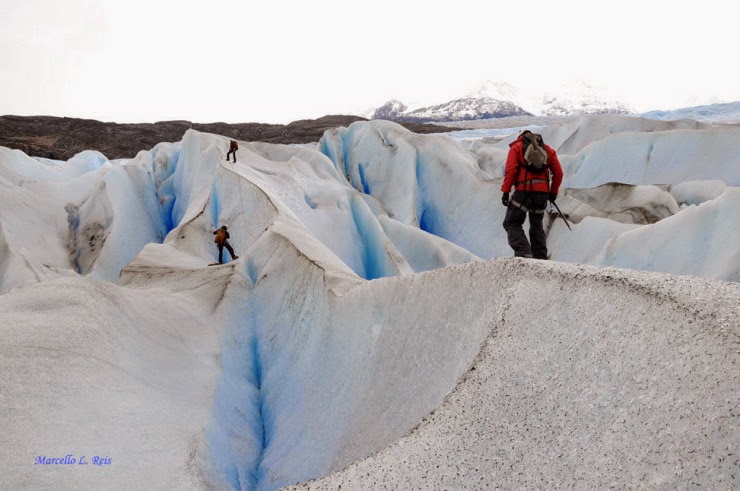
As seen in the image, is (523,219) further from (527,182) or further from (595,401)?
(595,401)

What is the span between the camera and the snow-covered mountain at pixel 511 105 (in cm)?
12438

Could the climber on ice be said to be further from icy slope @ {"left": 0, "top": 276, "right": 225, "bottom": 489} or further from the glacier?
icy slope @ {"left": 0, "top": 276, "right": 225, "bottom": 489}

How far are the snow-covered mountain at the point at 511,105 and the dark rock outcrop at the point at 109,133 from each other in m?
81.4

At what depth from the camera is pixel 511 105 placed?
12688cm

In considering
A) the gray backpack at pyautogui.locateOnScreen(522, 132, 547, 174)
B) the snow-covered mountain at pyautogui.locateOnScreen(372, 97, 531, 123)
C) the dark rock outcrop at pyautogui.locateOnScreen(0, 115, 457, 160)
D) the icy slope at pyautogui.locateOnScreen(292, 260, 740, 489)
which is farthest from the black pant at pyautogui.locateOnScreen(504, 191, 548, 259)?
the snow-covered mountain at pyautogui.locateOnScreen(372, 97, 531, 123)

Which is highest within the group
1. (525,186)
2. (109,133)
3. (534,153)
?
(109,133)

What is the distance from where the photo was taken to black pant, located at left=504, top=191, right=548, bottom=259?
453 cm

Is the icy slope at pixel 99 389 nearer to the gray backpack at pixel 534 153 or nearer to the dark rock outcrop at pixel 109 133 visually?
the gray backpack at pixel 534 153

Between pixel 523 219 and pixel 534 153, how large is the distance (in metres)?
0.66

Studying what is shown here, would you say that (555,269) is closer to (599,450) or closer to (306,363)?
(599,450)

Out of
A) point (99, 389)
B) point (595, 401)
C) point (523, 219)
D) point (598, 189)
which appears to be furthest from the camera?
point (598, 189)

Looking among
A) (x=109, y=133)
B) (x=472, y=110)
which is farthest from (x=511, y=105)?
(x=109, y=133)

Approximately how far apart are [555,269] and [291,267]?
3.03 meters

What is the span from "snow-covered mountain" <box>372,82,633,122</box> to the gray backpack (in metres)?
115
